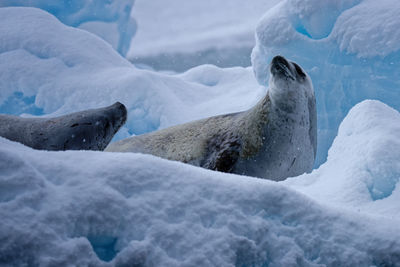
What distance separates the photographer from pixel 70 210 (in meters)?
0.77


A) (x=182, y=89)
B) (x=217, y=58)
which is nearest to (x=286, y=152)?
(x=182, y=89)

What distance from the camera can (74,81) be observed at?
5.02m

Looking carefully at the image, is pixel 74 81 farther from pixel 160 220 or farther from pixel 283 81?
pixel 160 220

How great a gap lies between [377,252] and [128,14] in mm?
9673

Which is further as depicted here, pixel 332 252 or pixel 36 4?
pixel 36 4

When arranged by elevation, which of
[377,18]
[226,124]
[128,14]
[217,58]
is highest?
[377,18]

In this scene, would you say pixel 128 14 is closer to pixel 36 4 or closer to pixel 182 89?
pixel 36 4

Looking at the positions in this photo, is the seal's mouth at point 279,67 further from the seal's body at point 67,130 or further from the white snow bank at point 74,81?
the white snow bank at point 74,81

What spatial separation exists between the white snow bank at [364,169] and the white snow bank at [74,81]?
339 centimetres

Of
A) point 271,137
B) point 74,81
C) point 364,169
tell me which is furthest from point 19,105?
point 364,169

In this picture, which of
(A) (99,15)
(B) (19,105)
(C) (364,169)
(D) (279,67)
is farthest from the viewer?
(A) (99,15)

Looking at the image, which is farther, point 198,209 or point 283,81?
point 283,81

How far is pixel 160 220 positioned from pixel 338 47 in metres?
4.14

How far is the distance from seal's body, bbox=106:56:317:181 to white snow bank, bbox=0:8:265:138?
240cm
